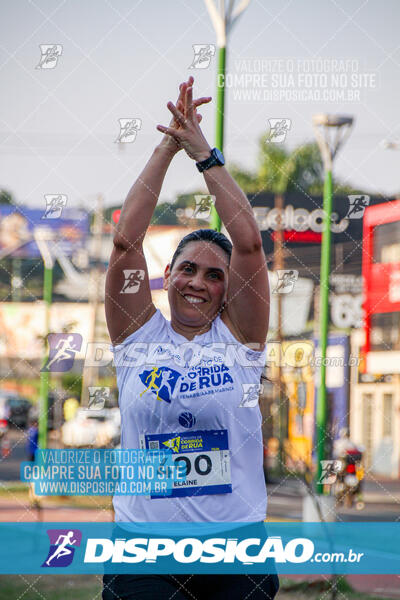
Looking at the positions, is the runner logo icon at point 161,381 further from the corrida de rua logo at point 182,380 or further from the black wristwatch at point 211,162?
the black wristwatch at point 211,162

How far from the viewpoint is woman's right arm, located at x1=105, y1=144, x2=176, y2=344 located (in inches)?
116

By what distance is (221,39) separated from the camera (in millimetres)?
5484

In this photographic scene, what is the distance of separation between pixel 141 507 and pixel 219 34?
342cm

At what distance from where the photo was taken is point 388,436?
25672 mm

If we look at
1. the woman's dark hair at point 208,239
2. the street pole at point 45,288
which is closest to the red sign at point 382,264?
the street pole at point 45,288

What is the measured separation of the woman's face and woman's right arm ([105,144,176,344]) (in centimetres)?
9

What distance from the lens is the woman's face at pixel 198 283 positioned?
9.81ft

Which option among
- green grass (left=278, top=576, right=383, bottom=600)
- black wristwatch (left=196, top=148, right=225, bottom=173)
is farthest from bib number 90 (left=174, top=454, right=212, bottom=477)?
green grass (left=278, top=576, right=383, bottom=600)

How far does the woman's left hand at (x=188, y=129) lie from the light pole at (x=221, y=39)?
2.29 metres

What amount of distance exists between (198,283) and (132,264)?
21 centimetres

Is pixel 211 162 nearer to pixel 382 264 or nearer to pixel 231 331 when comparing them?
pixel 231 331

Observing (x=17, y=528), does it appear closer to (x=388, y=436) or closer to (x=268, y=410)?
(x=268, y=410)

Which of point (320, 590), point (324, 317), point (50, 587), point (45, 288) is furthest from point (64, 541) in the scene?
point (45, 288)

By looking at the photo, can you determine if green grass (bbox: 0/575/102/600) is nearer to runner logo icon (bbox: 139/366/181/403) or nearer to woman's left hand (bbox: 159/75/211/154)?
runner logo icon (bbox: 139/366/181/403)
